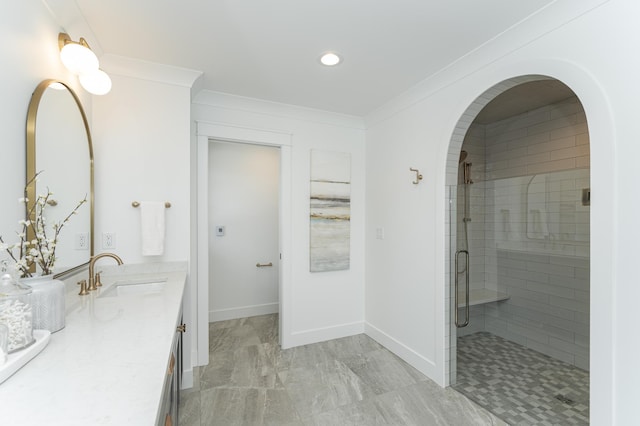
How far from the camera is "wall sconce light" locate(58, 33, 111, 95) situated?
1504 mm

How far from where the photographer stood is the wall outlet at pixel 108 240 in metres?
2.09

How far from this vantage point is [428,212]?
2484 millimetres

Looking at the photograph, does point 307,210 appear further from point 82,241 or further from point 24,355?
point 24,355

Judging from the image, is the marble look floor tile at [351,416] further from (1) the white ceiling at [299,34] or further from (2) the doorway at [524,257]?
(1) the white ceiling at [299,34]

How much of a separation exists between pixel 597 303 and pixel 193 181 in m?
2.79

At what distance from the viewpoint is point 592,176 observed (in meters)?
1.46

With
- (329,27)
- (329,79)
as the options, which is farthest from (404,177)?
(329,27)

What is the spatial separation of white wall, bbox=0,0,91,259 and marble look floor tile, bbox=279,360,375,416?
6.25 feet

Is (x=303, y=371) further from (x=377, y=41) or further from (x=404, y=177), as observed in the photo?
(x=377, y=41)

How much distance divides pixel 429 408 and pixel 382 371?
0.54 metres

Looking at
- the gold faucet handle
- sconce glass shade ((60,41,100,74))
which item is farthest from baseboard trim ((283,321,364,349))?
sconce glass shade ((60,41,100,74))

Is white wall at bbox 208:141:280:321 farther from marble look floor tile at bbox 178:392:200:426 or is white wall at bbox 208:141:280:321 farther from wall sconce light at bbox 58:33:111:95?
wall sconce light at bbox 58:33:111:95

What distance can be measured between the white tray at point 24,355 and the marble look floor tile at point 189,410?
122cm

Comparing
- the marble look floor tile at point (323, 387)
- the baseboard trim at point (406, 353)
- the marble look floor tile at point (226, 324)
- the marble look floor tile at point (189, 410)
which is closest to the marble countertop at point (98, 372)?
the marble look floor tile at point (189, 410)
